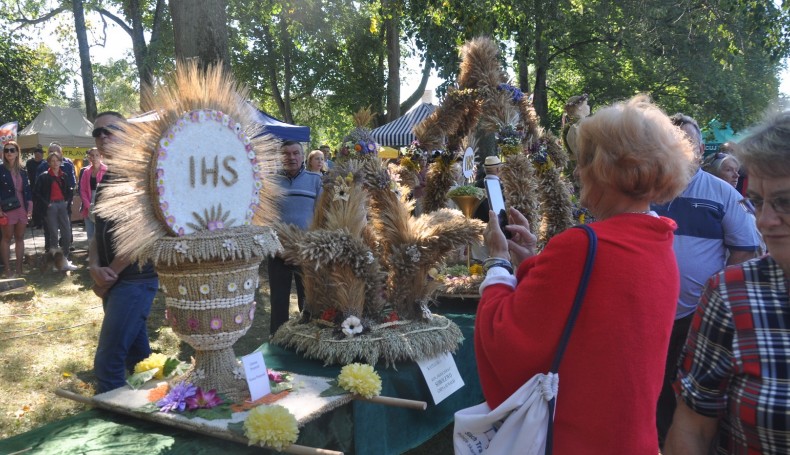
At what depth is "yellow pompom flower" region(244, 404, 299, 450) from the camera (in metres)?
1.60

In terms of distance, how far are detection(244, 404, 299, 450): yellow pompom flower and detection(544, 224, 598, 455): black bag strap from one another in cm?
69

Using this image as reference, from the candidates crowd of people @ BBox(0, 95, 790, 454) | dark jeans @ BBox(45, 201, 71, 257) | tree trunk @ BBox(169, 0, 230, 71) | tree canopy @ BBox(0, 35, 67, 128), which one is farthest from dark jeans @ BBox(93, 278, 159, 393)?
tree canopy @ BBox(0, 35, 67, 128)

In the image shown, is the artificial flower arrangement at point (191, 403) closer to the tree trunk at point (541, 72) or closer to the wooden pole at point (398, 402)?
the wooden pole at point (398, 402)

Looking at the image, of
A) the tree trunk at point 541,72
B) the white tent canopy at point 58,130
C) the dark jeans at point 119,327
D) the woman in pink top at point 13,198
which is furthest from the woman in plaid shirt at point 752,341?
the white tent canopy at point 58,130

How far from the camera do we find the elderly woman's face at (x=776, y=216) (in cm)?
120

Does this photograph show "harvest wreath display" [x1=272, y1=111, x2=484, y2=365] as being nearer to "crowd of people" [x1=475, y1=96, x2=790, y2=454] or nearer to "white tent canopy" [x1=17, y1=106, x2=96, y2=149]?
"crowd of people" [x1=475, y1=96, x2=790, y2=454]

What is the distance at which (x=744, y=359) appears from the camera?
47.5 inches

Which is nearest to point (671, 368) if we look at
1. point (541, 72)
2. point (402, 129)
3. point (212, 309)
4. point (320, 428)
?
point (320, 428)

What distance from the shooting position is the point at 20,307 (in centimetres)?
610

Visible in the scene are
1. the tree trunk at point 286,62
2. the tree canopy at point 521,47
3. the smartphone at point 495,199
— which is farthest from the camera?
the tree trunk at point 286,62

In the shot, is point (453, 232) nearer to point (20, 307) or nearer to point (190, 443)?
point (190, 443)

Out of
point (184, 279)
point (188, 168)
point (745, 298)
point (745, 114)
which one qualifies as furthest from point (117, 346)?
point (745, 114)

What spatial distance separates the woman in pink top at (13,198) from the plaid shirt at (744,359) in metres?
7.80

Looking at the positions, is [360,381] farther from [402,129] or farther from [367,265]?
[402,129]
